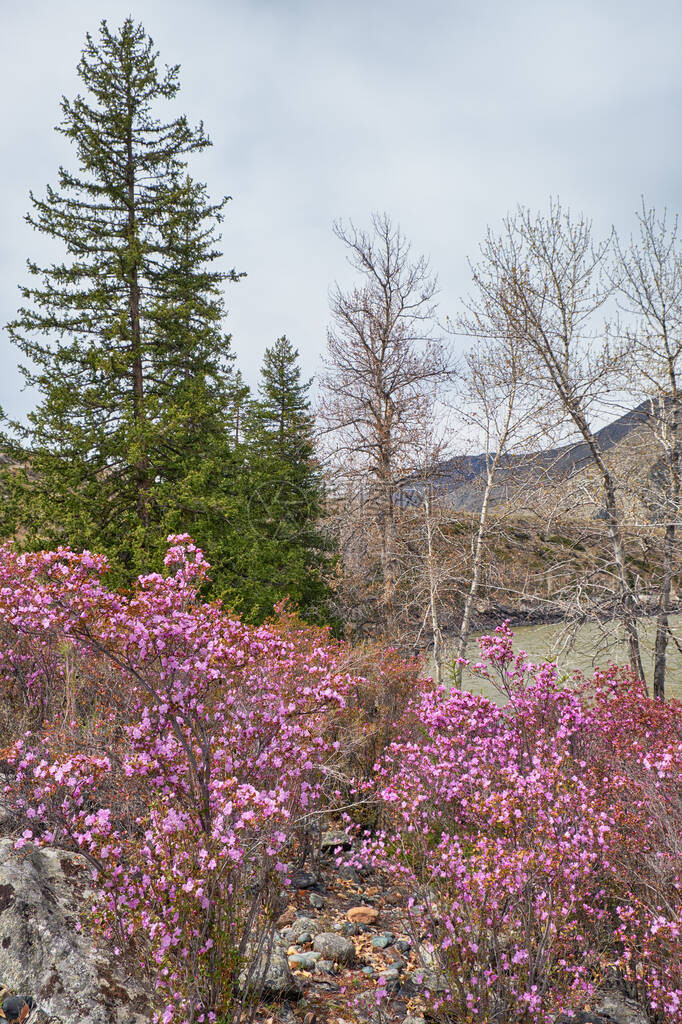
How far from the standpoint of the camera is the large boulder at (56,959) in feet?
8.31

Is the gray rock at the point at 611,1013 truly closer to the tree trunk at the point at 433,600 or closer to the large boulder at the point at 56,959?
the large boulder at the point at 56,959

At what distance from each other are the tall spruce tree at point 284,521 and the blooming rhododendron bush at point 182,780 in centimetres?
931

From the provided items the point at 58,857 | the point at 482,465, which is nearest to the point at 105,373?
the point at 482,465

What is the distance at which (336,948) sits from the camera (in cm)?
378

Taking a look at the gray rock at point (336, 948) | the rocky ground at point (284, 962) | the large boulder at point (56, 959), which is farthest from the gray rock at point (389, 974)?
the large boulder at point (56, 959)

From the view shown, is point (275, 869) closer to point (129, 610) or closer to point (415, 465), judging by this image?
point (129, 610)

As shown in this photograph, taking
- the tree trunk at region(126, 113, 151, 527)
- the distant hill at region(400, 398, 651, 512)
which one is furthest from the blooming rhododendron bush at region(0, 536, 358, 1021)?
the tree trunk at region(126, 113, 151, 527)

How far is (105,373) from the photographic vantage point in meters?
13.0

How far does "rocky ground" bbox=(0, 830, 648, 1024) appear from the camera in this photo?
2.60 m

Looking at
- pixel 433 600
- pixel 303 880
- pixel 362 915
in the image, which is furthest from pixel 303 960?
pixel 433 600

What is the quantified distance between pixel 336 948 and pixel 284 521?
511 inches

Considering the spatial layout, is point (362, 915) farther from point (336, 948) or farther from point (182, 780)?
point (182, 780)

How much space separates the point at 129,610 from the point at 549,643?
729cm

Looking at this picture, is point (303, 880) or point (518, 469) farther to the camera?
point (518, 469)
